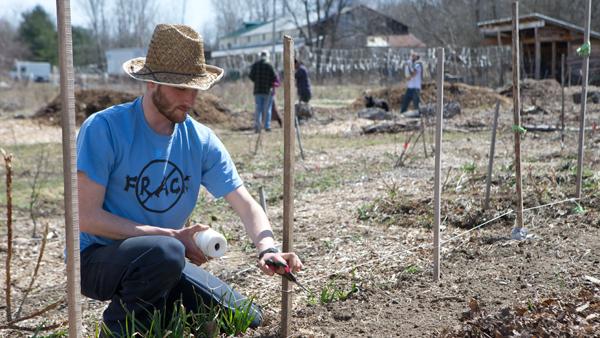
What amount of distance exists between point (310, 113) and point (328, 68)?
58.2ft

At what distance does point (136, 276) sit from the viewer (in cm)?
287

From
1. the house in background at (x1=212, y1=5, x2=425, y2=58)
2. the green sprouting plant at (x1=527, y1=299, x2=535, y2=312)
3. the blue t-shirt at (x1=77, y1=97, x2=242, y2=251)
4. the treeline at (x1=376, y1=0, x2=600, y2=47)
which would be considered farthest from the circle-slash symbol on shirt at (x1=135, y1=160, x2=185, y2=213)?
the house in background at (x1=212, y1=5, x2=425, y2=58)

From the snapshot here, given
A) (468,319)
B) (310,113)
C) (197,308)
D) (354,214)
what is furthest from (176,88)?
(310,113)

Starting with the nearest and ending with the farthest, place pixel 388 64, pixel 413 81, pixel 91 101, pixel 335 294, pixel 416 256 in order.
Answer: pixel 335 294, pixel 416 256, pixel 413 81, pixel 91 101, pixel 388 64

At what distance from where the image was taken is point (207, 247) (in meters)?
2.85

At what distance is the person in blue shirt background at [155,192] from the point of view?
113 inches

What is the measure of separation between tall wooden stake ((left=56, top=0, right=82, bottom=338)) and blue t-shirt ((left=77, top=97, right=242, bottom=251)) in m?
0.79

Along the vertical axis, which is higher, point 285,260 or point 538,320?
point 285,260

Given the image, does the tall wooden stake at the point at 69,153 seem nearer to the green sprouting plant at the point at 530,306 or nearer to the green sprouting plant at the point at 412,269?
the green sprouting plant at the point at 530,306

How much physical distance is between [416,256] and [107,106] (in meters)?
16.4

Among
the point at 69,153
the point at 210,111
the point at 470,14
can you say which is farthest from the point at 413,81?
the point at 470,14

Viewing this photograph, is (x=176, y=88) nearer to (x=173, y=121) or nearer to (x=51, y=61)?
(x=173, y=121)

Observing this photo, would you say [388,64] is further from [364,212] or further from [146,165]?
[146,165]

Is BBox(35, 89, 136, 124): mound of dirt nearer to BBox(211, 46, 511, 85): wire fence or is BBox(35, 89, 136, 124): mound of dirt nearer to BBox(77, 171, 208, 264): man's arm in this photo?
BBox(211, 46, 511, 85): wire fence
